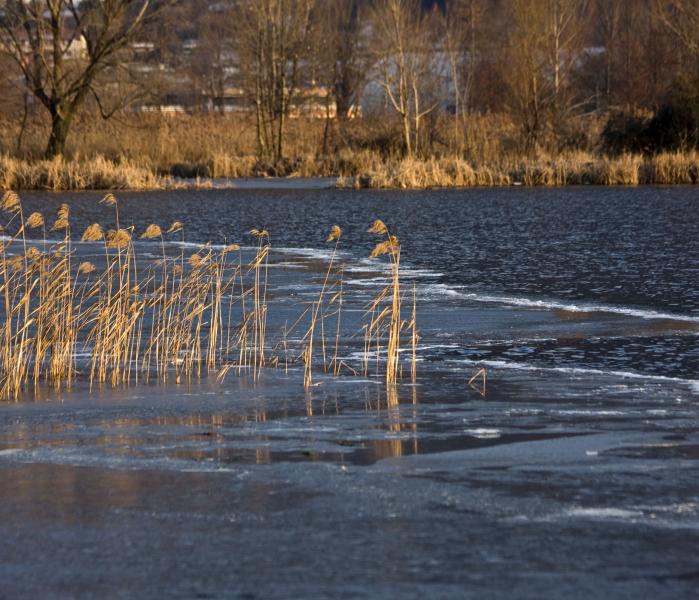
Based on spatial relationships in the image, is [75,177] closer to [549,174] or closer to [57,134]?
[57,134]

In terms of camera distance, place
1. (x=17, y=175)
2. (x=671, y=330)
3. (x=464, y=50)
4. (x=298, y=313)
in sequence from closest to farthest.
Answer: (x=671, y=330), (x=298, y=313), (x=17, y=175), (x=464, y=50)

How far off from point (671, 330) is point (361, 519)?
17.3 ft

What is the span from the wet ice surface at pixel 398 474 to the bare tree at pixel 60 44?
2688 cm

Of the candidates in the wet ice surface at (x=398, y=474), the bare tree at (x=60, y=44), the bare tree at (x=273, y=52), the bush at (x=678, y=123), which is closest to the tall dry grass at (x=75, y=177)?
the bare tree at (x=60, y=44)

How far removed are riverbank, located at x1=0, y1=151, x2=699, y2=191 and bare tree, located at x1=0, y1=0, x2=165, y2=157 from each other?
3049 millimetres

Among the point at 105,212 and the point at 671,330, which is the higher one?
the point at 105,212

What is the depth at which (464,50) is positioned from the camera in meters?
54.4

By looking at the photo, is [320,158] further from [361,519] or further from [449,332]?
[361,519]

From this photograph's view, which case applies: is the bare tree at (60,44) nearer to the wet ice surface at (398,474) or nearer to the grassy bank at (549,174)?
the grassy bank at (549,174)

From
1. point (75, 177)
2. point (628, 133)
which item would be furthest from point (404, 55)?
point (75, 177)

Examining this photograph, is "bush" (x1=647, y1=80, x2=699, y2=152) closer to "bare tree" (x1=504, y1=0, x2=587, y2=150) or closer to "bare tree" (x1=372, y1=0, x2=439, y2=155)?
"bare tree" (x1=504, y1=0, x2=587, y2=150)

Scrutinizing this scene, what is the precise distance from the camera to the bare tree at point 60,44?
117ft

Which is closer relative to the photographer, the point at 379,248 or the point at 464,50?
the point at 379,248

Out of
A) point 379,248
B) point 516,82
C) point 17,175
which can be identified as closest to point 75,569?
point 379,248
